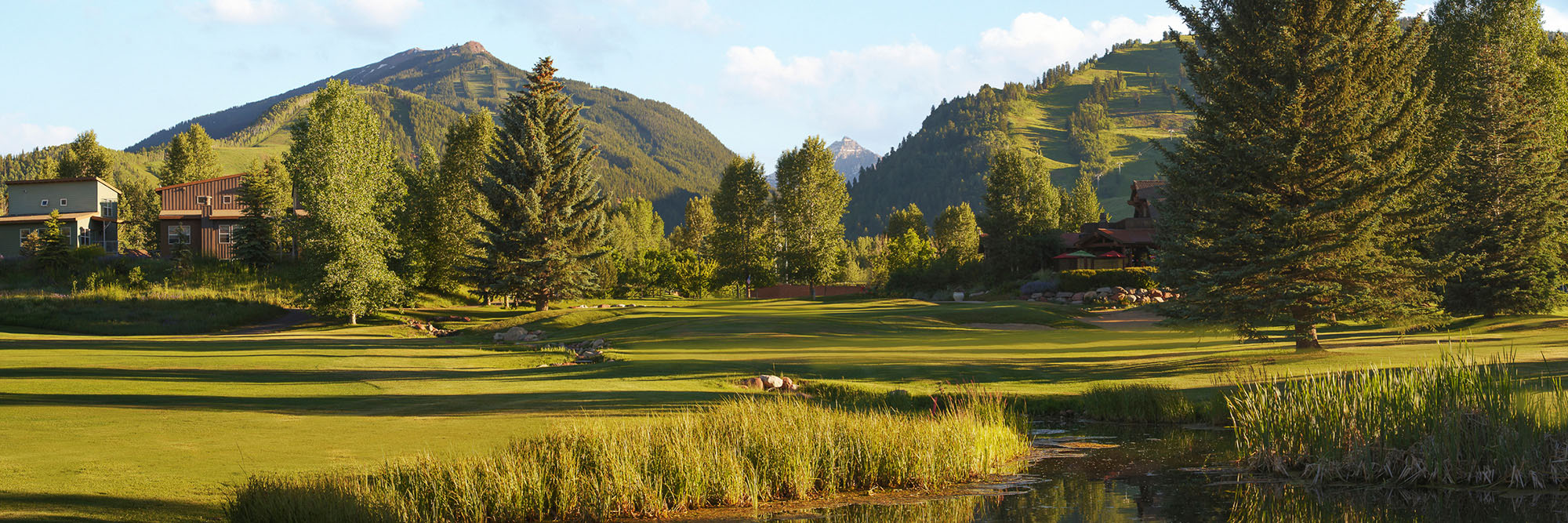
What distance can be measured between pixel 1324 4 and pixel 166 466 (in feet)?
94.5

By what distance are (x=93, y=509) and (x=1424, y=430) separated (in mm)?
16763

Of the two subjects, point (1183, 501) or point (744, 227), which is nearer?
point (1183, 501)

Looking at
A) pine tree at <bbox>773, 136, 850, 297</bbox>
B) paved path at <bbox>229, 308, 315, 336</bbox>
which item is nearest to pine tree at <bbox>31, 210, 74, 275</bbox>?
paved path at <bbox>229, 308, 315, 336</bbox>

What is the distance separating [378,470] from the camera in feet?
36.5

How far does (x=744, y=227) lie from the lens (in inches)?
3762

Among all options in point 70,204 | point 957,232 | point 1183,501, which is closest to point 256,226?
point 70,204

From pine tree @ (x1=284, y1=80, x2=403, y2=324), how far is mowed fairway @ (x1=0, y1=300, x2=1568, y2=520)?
6.24m

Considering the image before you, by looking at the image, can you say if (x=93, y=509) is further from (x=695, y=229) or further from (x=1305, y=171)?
(x=695, y=229)

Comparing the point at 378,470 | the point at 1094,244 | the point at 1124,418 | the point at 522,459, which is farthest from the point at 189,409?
the point at 1094,244

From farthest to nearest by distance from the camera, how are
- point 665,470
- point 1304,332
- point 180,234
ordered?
point 180,234 → point 1304,332 → point 665,470

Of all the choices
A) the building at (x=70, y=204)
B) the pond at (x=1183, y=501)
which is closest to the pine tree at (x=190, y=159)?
the building at (x=70, y=204)

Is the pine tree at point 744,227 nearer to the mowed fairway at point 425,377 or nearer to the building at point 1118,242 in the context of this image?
the building at point 1118,242

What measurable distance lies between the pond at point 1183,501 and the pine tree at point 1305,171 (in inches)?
487

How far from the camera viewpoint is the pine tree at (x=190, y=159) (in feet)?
319
